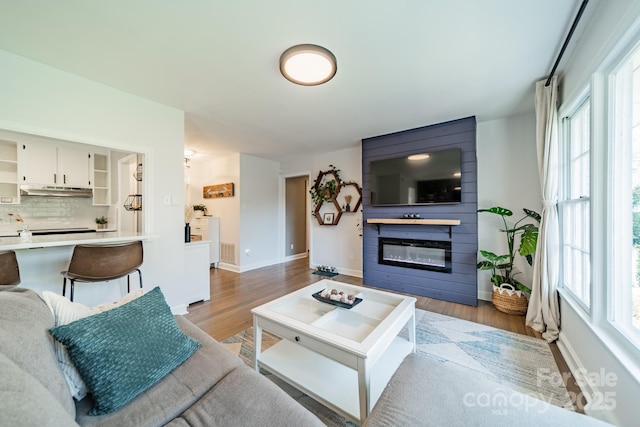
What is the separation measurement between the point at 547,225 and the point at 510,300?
941 mm

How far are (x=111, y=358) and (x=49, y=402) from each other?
0.41 m

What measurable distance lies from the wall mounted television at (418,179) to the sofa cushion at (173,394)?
9.63 feet

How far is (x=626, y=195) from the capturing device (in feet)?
4.38

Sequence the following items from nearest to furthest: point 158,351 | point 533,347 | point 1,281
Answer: point 158,351 → point 1,281 → point 533,347

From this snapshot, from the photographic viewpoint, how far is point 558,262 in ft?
7.16

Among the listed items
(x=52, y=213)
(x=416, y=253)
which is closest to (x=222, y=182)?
(x=52, y=213)

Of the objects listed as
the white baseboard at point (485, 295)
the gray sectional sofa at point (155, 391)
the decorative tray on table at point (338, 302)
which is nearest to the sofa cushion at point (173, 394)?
the gray sectional sofa at point (155, 391)

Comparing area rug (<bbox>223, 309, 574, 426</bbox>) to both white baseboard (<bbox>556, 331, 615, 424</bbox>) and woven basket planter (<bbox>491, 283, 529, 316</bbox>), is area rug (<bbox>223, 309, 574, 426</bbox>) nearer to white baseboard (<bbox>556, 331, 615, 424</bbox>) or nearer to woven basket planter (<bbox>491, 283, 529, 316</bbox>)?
white baseboard (<bbox>556, 331, 615, 424</bbox>)

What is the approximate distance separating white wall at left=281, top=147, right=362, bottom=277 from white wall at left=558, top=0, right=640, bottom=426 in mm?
2717

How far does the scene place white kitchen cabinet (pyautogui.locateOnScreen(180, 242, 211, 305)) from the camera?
292 cm

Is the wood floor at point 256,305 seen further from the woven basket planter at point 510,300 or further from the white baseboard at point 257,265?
the white baseboard at point 257,265

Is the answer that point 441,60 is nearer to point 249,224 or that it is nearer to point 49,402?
point 49,402

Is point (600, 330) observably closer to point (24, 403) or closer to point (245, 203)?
point (24, 403)

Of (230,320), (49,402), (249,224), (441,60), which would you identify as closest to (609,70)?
(441,60)
